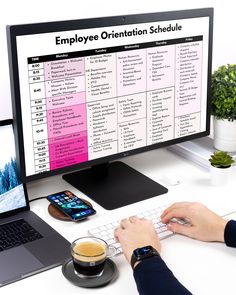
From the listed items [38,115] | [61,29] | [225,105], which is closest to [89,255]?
[38,115]

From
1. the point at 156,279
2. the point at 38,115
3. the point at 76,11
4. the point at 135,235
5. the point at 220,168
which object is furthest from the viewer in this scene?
the point at 76,11

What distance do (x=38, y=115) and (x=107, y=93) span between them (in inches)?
8.0

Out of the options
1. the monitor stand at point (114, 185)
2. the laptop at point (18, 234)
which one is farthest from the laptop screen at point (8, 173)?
the monitor stand at point (114, 185)

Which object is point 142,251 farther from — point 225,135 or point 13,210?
point 225,135

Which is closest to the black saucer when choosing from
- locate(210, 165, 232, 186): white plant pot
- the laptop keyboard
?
the laptop keyboard

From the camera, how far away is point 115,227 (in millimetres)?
1284

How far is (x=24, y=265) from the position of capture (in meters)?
1.15

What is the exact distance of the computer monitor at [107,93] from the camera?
1.29 metres

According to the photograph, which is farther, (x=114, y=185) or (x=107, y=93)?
(x=114, y=185)

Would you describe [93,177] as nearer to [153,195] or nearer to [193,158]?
[153,195]

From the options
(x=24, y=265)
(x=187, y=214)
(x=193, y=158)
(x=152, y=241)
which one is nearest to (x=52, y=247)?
(x=24, y=265)

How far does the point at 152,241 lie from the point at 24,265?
0.28 metres

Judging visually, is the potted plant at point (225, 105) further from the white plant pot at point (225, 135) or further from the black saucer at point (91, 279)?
the black saucer at point (91, 279)

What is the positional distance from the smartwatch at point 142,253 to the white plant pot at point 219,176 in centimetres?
48
